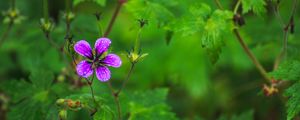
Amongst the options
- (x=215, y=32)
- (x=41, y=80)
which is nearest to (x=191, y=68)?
(x=41, y=80)

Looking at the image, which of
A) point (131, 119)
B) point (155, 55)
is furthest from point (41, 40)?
point (155, 55)

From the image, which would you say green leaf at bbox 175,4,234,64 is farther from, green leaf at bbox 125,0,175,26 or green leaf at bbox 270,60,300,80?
green leaf at bbox 270,60,300,80

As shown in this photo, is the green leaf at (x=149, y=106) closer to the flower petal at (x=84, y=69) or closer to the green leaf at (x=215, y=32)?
the green leaf at (x=215, y=32)

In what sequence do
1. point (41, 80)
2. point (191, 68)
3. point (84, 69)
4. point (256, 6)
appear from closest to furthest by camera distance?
point (84, 69)
point (256, 6)
point (41, 80)
point (191, 68)

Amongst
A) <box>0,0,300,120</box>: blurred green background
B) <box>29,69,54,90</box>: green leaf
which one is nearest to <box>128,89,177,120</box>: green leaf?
<box>29,69,54,90</box>: green leaf

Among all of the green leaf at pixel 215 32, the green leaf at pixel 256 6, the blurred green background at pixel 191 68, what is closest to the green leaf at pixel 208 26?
the green leaf at pixel 215 32

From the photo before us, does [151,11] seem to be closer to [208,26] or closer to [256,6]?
[208,26]

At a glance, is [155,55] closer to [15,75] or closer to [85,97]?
[15,75]
